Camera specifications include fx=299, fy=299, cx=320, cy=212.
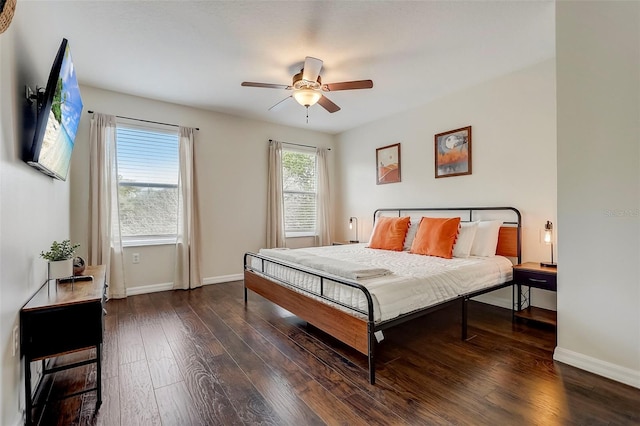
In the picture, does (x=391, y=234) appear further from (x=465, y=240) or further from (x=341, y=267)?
(x=341, y=267)

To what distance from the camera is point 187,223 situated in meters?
4.39

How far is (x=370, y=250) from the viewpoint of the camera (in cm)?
409

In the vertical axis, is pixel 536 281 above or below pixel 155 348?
above

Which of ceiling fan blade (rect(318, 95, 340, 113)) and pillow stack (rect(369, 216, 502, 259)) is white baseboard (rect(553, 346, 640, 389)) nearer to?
pillow stack (rect(369, 216, 502, 259))

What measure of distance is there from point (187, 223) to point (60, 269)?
2543 millimetres

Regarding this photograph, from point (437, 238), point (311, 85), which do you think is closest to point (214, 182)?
point (311, 85)

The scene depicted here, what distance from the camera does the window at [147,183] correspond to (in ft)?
13.5

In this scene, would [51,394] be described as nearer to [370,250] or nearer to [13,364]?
[13,364]

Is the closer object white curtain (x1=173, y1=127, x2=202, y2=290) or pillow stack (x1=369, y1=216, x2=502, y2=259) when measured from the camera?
pillow stack (x1=369, y1=216, x2=502, y2=259)

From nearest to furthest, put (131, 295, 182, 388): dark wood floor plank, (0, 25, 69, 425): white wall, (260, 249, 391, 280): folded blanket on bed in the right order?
(0, 25, 69, 425): white wall → (131, 295, 182, 388): dark wood floor plank → (260, 249, 391, 280): folded blanket on bed

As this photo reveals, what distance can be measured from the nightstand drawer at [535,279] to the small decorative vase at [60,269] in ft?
12.3

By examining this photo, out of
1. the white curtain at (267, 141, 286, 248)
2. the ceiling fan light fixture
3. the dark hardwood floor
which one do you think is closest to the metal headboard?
the dark hardwood floor

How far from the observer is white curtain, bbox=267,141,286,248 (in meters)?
5.17

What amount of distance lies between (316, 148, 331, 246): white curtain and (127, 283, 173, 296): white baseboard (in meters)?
2.69
